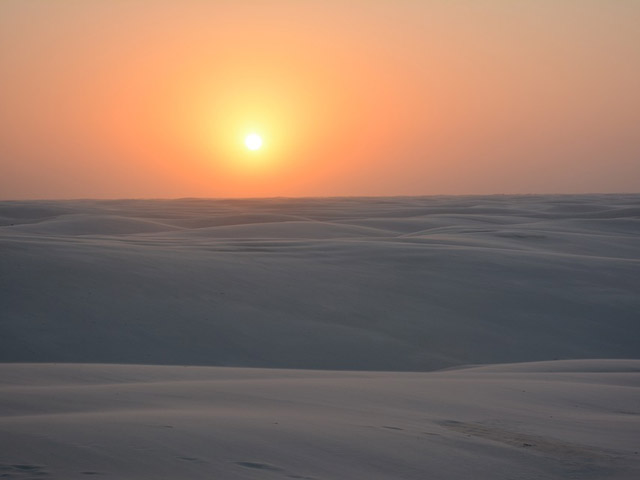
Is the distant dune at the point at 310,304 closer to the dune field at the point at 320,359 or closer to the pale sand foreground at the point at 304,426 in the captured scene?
the dune field at the point at 320,359

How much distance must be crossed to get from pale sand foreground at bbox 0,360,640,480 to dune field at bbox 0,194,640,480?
0.01m

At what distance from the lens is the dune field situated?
308 cm

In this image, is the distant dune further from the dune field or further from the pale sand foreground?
the pale sand foreground

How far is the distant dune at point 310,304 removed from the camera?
7441mm

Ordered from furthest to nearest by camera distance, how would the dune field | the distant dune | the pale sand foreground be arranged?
the distant dune
the dune field
the pale sand foreground

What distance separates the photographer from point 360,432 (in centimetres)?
345

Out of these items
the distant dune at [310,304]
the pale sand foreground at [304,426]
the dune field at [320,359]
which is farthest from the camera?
the distant dune at [310,304]

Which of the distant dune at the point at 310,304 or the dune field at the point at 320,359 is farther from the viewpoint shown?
the distant dune at the point at 310,304

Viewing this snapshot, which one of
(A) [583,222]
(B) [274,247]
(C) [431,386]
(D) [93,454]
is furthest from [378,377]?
(A) [583,222]

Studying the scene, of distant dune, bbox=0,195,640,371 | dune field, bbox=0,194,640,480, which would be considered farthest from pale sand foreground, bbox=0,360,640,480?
distant dune, bbox=0,195,640,371

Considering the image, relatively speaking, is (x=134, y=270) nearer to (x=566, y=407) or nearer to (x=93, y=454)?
(x=566, y=407)

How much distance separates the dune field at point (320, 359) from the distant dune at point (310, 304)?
0.11ft

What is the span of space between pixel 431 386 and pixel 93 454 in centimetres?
251

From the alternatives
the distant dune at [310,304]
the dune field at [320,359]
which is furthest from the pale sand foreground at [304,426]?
the distant dune at [310,304]
